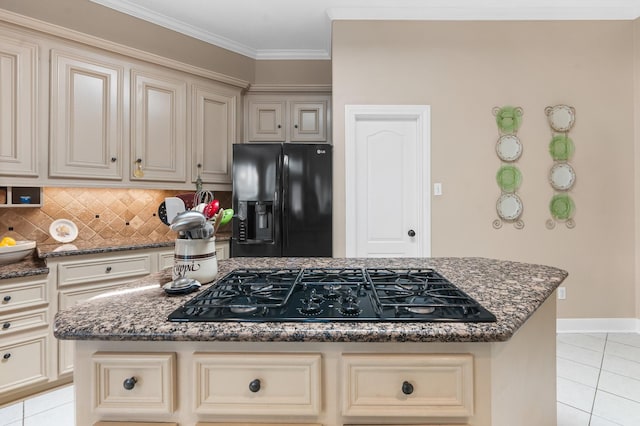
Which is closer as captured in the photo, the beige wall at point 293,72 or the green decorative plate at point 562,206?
the green decorative plate at point 562,206

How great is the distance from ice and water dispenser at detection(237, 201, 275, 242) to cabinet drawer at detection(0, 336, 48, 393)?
1522 mm

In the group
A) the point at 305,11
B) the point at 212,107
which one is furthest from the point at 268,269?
the point at 305,11

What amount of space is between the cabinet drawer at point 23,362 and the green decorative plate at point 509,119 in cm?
398

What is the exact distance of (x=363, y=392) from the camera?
0.82m

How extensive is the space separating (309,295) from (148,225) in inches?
102

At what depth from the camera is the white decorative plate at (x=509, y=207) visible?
2.87m

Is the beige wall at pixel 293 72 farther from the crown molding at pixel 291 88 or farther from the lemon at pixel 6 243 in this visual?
the lemon at pixel 6 243

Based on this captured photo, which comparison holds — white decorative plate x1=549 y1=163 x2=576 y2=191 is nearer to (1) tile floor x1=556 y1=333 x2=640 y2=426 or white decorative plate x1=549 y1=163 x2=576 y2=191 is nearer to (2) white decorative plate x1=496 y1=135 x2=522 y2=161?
(2) white decorative plate x1=496 y1=135 x2=522 y2=161

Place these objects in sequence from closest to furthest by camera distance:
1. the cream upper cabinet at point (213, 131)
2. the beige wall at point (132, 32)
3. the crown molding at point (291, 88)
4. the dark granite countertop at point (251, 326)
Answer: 1. the dark granite countertop at point (251, 326)
2. the beige wall at point (132, 32)
3. the cream upper cabinet at point (213, 131)
4. the crown molding at point (291, 88)

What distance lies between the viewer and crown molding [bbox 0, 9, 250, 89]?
83.4 inches

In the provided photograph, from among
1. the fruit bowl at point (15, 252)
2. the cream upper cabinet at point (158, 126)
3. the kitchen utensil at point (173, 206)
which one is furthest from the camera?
the cream upper cabinet at point (158, 126)

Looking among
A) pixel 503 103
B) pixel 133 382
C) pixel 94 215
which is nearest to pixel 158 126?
pixel 94 215

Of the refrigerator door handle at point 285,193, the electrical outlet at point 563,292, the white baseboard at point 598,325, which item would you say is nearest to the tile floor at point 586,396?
the white baseboard at point 598,325

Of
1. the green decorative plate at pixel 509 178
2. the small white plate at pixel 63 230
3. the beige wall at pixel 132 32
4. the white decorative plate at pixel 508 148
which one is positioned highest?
Answer: the beige wall at pixel 132 32
